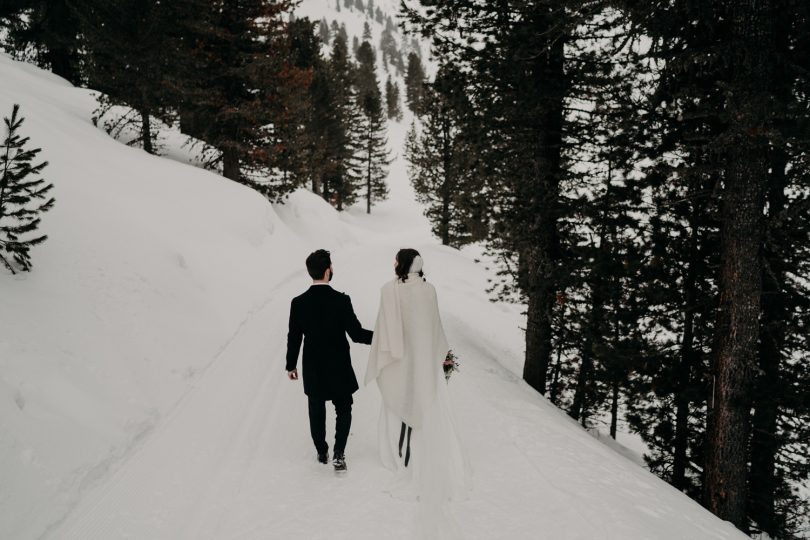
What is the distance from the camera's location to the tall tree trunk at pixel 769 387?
286 inches

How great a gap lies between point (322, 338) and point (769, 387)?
7750mm

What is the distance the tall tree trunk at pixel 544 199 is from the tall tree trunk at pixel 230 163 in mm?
14316

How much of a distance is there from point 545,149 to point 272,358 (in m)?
7.10

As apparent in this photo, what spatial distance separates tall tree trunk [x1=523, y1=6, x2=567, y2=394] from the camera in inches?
336

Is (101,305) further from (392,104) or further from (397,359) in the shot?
(392,104)

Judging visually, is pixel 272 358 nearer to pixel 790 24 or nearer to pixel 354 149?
pixel 790 24

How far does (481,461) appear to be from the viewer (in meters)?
5.05

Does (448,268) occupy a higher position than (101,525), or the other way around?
(448,268)

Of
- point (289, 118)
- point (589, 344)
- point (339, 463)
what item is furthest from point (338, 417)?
point (289, 118)

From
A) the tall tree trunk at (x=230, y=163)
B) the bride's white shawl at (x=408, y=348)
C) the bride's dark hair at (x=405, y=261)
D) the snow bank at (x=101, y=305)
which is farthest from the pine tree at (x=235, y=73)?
the bride's white shawl at (x=408, y=348)

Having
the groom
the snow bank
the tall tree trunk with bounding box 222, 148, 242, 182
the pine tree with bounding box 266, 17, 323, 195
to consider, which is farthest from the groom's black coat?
the tall tree trunk with bounding box 222, 148, 242, 182

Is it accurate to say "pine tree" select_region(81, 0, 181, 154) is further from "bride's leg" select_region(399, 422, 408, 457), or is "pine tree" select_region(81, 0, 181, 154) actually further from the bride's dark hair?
"bride's leg" select_region(399, 422, 408, 457)

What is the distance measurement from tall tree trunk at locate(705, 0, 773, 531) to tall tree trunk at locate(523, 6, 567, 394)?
3.20 metres

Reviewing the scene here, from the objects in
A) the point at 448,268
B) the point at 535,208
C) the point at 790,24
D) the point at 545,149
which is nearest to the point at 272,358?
the point at 535,208
